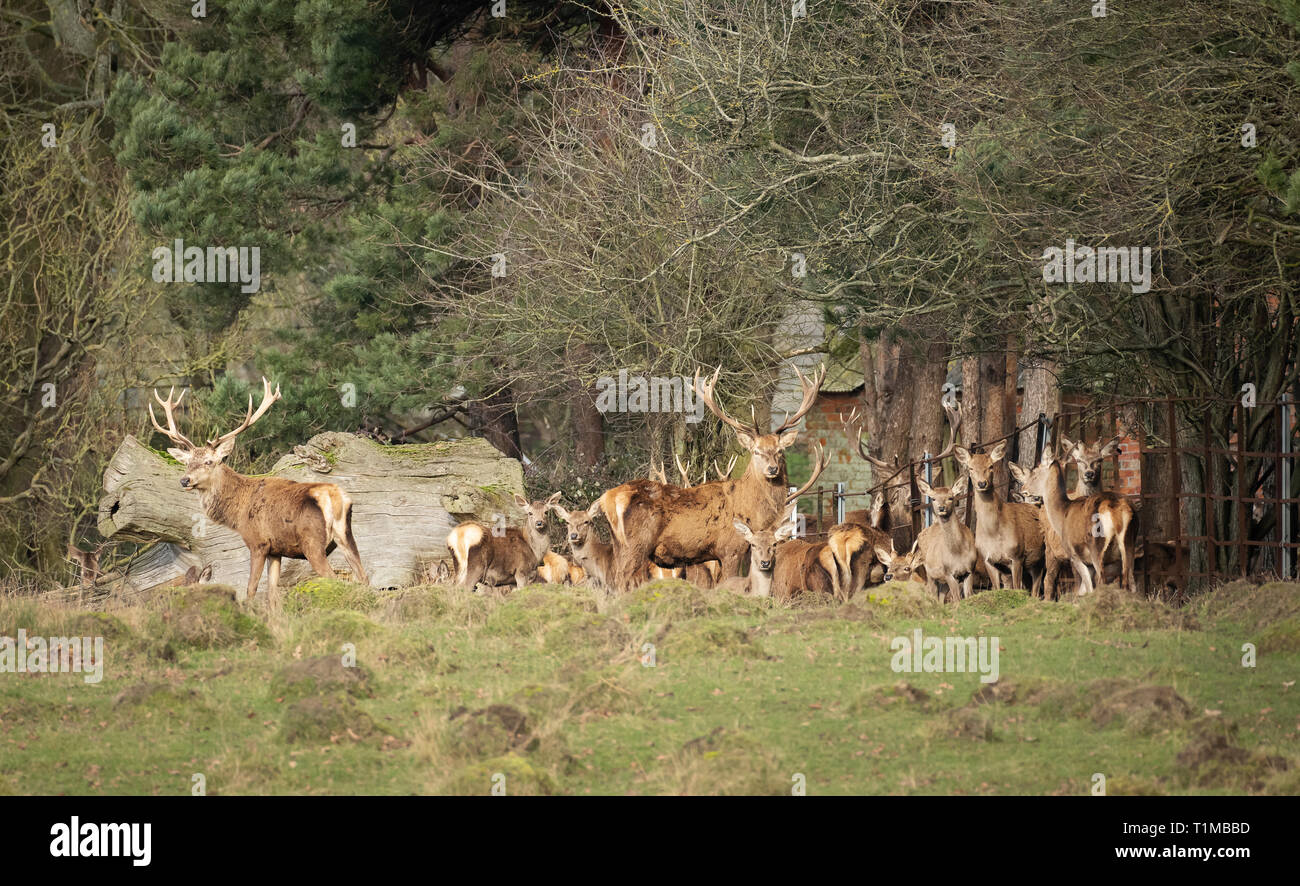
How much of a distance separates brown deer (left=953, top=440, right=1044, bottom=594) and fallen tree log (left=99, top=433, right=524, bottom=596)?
5707mm

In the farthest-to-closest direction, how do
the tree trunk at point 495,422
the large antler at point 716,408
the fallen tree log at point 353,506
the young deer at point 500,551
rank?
the tree trunk at point 495,422 < the fallen tree log at point 353,506 < the young deer at point 500,551 < the large antler at point 716,408

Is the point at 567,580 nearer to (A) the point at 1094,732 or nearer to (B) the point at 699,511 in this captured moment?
(B) the point at 699,511

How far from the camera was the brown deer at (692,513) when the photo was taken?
574 inches

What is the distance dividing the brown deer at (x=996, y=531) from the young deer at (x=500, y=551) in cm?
441

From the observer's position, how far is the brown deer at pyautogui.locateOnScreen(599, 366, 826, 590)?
47.8 ft

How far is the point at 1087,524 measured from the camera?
1391cm

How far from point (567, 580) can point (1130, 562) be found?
19.7 feet

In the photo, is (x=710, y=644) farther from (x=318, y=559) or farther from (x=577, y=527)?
(x=577, y=527)

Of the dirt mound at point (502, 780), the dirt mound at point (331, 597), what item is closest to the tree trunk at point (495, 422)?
the dirt mound at point (331, 597)

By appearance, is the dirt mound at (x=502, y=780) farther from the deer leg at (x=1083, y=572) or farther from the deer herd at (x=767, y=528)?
the deer leg at (x=1083, y=572)

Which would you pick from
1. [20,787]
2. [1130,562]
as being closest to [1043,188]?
[1130,562]

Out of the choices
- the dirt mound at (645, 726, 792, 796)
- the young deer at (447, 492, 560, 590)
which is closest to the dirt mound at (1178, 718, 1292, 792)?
the dirt mound at (645, 726, 792, 796)

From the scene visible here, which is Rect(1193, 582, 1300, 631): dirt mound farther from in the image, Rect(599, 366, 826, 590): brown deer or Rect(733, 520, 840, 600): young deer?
Rect(599, 366, 826, 590): brown deer

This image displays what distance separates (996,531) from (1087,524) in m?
1.02
